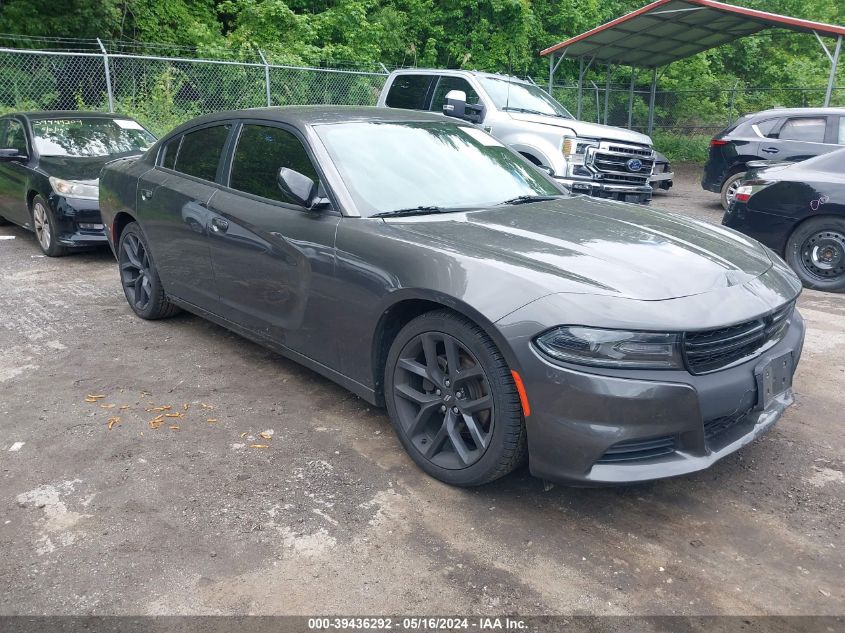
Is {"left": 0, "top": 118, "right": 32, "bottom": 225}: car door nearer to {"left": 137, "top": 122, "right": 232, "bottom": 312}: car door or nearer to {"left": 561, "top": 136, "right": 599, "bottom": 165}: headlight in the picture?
{"left": 137, "top": 122, "right": 232, "bottom": 312}: car door

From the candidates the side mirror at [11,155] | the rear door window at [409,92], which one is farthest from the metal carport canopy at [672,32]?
the side mirror at [11,155]

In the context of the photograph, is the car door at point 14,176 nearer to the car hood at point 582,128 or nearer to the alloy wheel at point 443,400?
the car hood at point 582,128

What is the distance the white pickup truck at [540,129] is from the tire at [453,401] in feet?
20.0

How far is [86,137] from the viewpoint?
8320 mm

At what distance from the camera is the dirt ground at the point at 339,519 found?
8.14ft

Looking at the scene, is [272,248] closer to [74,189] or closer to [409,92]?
[74,189]

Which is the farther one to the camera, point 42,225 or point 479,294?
point 42,225

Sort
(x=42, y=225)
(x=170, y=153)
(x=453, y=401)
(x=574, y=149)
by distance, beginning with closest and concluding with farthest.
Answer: (x=453, y=401) → (x=170, y=153) → (x=42, y=225) → (x=574, y=149)

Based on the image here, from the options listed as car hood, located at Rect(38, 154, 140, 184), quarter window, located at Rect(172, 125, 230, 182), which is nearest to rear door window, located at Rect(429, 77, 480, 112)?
car hood, located at Rect(38, 154, 140, 184)

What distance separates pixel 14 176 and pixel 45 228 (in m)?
0.97

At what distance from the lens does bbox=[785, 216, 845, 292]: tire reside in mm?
6562

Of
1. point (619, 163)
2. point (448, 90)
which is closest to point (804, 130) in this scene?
point (619, 163)

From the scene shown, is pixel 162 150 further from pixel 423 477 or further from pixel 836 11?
pixel 836 11

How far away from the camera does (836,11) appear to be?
28234 mm
